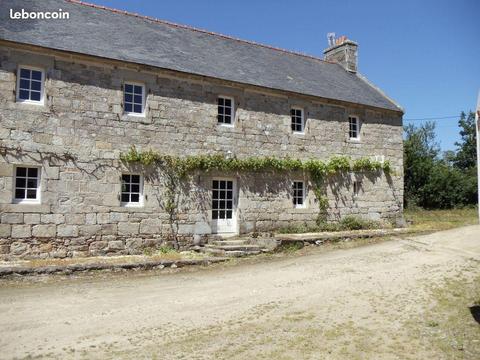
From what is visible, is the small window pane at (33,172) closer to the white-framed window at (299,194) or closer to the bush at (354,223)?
the white-framed window at (299,194)

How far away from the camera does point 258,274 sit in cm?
1027

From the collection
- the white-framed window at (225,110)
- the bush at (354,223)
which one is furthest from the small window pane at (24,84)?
the bush at (354,223)

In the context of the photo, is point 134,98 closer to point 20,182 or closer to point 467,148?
point 20,182

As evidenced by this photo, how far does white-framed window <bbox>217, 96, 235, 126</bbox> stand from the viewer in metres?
14.4

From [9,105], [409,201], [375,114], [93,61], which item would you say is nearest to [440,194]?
[409,201]

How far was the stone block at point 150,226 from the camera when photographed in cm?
1275

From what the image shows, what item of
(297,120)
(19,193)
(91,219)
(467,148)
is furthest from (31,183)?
(467,148)

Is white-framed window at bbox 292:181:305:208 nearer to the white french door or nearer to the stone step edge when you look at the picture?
the white french door

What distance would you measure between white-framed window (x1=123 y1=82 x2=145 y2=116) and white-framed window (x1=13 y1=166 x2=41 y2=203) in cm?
295

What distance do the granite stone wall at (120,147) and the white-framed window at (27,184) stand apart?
6.6 inches

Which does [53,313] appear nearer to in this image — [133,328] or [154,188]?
[133,328]

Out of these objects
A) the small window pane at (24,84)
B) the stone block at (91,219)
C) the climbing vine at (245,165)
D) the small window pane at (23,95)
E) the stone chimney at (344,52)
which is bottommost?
the stone block at (91,219)

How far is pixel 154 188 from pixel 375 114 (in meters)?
9.49

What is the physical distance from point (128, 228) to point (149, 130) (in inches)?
111
